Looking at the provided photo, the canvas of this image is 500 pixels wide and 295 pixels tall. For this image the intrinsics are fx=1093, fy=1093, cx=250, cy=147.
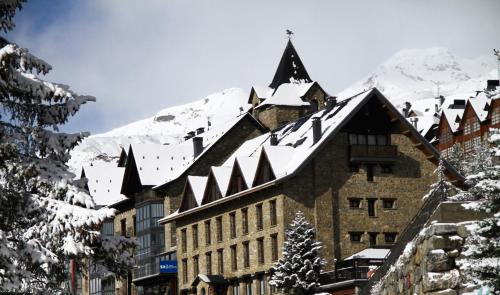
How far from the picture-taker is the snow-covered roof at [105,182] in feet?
334

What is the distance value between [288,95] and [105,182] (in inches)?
861

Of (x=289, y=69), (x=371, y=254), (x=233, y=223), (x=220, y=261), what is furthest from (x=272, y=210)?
(x=289, y=69)

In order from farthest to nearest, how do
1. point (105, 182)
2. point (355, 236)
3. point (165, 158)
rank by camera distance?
1. point (105, 182)
2. point (165, 158)
3. point (355, 236)

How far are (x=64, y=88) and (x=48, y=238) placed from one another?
103 inches

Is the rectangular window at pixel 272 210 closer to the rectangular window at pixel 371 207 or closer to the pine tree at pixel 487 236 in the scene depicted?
the rectangular window at pixel 371 207

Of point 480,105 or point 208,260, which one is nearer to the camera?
point 208,260

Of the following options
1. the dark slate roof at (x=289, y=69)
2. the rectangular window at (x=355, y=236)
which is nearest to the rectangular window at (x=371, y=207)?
→ the rectangular window at (x=355, y=236)

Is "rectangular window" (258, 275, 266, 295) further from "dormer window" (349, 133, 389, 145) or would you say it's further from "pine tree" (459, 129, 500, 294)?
"pine tree" (459, 129, 500, 294)

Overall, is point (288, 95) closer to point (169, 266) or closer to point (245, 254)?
point (169, 266)

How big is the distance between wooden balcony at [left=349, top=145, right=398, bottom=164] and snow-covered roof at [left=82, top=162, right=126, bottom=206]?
3275 centimetres

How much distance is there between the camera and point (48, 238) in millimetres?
18766

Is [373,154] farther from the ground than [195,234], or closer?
farther from the ground

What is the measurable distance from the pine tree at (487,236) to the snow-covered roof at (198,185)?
63108mm

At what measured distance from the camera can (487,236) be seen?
1758cm
